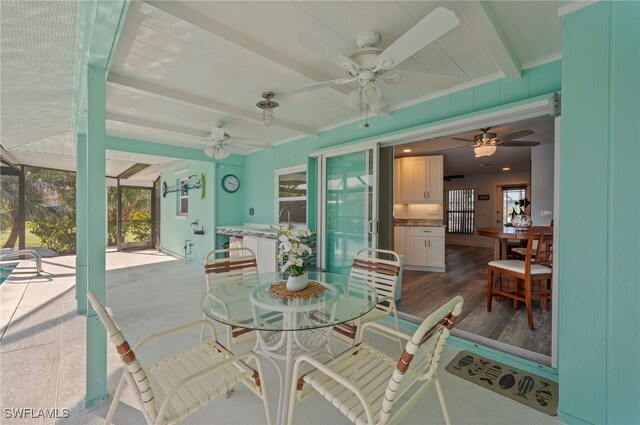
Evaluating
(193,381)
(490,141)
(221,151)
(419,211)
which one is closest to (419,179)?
(419,211)

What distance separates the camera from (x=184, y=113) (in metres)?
3.43

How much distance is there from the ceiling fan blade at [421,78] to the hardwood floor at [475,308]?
235cm

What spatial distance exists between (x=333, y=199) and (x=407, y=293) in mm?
1764

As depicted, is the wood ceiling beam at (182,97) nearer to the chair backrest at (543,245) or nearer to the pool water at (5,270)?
the chair backrest at (543,245)

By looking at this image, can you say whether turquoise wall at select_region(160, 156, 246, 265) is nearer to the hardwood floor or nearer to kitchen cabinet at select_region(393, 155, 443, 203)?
kitchen cabinet at select_region(393, 155, 443, 203)

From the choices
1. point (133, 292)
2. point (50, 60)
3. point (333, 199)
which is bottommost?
point (133, 292)

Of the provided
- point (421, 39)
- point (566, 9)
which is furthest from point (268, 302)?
point (566, 9)

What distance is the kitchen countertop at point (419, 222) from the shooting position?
17.9ft

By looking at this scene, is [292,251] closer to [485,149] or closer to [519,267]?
[519,267]

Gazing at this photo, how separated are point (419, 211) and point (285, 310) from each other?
491cm

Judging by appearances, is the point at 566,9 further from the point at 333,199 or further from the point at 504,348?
the point at 333,199

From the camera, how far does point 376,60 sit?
1677 mm

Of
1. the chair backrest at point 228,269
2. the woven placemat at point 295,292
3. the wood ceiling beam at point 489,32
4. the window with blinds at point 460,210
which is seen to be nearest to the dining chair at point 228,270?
the chair backrest at point 228,269

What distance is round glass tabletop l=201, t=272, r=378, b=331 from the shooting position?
1.55m
